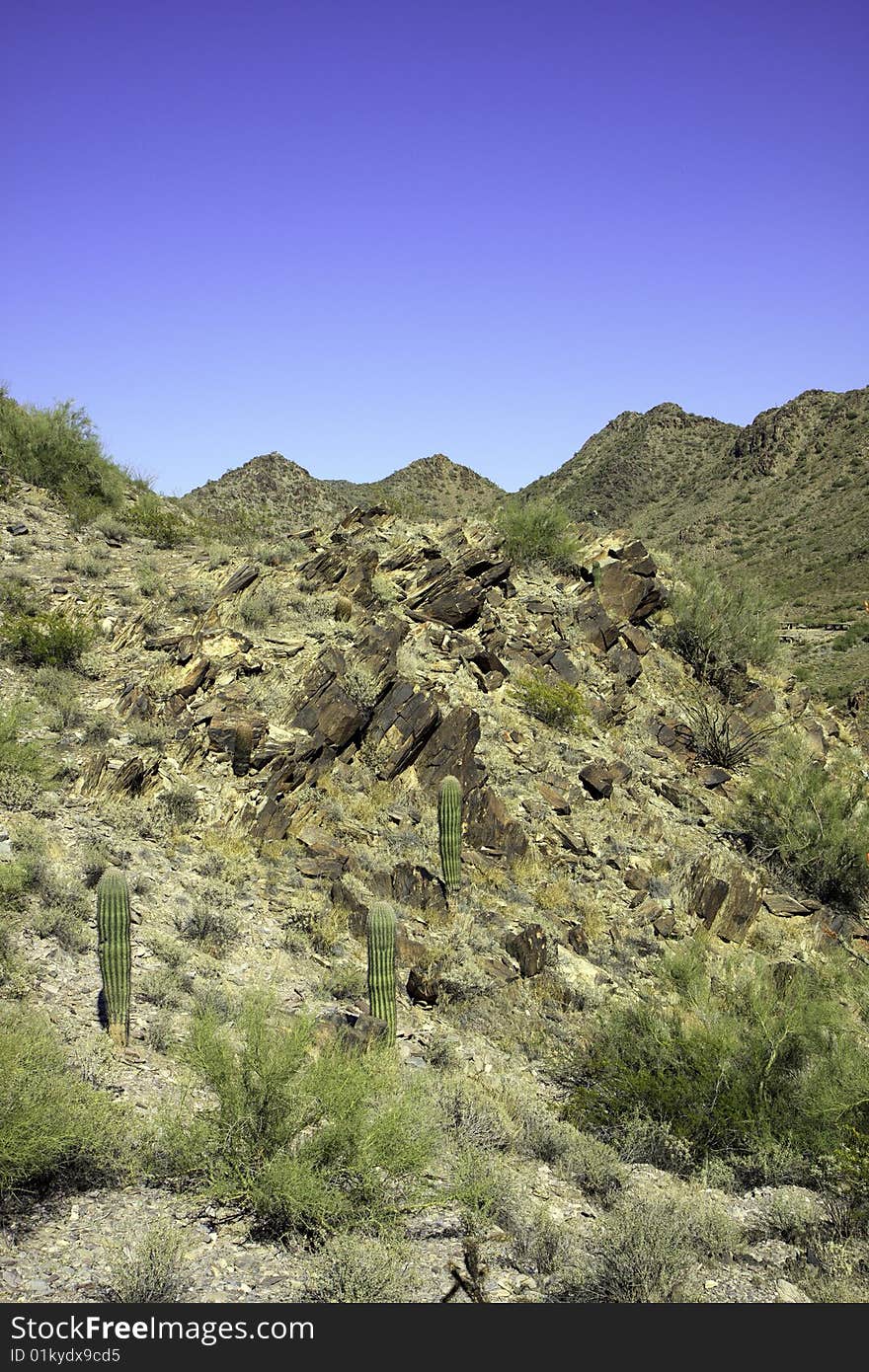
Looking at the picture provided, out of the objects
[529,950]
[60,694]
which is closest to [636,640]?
[529,950]

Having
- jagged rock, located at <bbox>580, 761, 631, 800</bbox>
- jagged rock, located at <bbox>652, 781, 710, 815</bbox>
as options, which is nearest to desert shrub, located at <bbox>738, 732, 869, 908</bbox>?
jagged rock, located at <bbox>652, 781, 710, 815</bbox>

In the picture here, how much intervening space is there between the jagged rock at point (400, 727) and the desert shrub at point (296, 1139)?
813 centimetres

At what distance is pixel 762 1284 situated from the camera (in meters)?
6.18

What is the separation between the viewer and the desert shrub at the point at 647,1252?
569cm

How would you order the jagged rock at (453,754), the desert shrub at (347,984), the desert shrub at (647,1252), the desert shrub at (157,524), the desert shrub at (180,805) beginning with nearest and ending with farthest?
the desert shrub at (647,1252) → the desert shrub at (347,984) → the desert shrub at (180,805) → the jagged rock at (453,754) → the desert shrub at (157,524)

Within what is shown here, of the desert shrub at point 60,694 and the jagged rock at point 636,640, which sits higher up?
the jagged rock at point 636,640

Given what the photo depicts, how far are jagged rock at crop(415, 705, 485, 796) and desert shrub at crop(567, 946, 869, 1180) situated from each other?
5291 mm

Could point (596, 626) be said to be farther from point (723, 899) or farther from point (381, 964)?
point (381, 964)

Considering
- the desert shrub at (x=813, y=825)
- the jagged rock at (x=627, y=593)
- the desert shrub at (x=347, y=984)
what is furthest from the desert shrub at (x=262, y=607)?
the desert shrub at (x=813, y=825)

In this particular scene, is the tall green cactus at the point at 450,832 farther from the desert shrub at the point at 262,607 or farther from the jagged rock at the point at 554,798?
the desert shrub at the point at 262,607

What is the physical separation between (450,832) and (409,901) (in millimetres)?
1274

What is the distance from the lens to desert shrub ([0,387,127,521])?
Answer: 23578 mm

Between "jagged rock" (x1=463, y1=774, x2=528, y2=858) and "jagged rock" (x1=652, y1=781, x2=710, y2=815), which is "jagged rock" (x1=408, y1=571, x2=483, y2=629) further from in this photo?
"jagged rock" (x1=652, y1=781, x2=710, y2=815)
